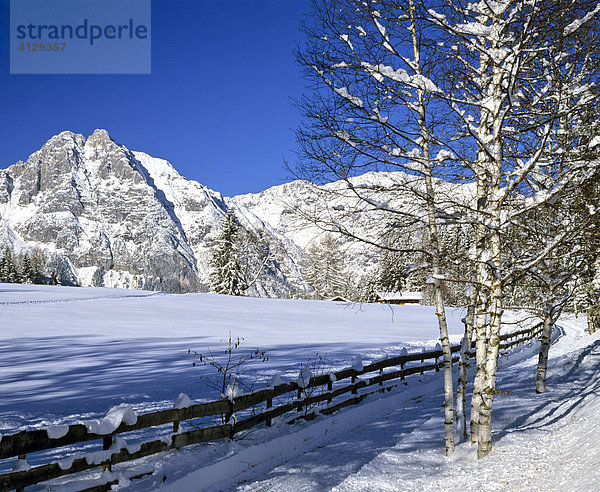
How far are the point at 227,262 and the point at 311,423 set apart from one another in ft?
144

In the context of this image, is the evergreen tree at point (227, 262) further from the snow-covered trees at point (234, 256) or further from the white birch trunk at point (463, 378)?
the white birch trunk at point (463, 378)

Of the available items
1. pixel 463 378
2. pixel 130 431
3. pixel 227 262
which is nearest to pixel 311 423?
pixel 463 378

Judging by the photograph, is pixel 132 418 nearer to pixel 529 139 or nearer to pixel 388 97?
pixel 388 97

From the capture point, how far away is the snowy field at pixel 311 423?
6441 millimetres

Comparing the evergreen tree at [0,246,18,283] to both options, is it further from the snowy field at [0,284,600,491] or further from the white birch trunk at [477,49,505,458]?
the white birch trunk at [477,49,505,458]

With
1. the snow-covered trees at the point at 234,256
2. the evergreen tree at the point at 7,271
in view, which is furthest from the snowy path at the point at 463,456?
the evergreen tree at the point at 7,271

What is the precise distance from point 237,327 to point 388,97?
22.3 m

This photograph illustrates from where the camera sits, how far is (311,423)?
31.7 feet

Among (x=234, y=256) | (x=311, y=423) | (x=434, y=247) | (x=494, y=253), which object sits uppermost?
(x=234, y=256)

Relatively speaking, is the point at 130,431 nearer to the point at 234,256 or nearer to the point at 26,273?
the point at 234,256

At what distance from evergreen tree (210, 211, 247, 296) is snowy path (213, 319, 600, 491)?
Result: 41375mm

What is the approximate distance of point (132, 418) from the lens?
6062mm

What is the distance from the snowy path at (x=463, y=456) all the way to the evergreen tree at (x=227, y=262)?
1629 inches

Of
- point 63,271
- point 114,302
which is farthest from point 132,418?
point 63,271
